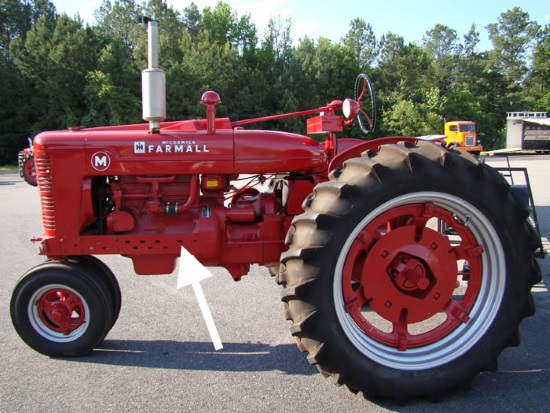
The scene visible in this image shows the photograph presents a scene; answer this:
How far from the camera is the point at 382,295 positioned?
2900 mm

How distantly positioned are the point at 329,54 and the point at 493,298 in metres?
43.5

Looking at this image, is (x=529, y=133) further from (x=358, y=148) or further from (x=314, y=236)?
(x=314, y=236)

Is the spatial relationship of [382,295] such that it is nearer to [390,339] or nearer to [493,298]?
[390,339]

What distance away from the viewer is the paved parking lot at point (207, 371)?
2719 millimetres

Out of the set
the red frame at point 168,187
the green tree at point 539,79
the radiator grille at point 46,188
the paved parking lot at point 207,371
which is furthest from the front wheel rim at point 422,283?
the green tree at point 539,79

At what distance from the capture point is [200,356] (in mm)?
3352

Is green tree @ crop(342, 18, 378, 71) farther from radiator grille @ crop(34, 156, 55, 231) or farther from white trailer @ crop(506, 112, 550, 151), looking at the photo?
radiator grille @ crop(34, 156, 55, 231)

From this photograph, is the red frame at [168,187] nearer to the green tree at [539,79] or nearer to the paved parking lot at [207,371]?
the paved parking lot at [207,371]

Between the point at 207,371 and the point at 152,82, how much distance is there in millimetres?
2011

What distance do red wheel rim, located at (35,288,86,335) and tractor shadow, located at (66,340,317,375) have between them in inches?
9.9

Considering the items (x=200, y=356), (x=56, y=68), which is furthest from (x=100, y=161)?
(x=56, y=68)

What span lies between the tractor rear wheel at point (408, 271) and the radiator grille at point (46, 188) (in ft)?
5.96

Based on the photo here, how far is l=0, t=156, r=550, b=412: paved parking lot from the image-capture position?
2.72 m

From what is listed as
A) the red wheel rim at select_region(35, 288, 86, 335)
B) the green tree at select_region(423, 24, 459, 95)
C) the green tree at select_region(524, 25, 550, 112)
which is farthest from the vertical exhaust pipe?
the green tree at select_region(423, 24, 459, 95)
